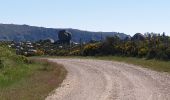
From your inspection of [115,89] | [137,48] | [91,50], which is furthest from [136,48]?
[115,89]

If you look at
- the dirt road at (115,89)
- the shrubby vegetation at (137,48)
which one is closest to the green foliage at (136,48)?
the shrubby vegetation at (137,48)

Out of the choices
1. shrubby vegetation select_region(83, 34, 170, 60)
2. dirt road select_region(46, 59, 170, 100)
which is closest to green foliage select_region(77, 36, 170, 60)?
shrubby vegetation select_region(83, 34, 170, 60)

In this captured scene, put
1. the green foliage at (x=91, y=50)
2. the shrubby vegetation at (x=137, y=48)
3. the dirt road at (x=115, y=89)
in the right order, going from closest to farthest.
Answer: the dirt road at (x=115, y=89), the shrubby vegetation at (x=137, y=48), the green foliage at (x=91, y=50)

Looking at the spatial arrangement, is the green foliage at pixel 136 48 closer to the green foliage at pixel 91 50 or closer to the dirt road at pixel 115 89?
the green foliage at pixel 91 50

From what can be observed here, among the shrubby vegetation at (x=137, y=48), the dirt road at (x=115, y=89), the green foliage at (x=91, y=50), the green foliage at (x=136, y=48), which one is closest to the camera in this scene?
the dirt road at (x=115, y=89)

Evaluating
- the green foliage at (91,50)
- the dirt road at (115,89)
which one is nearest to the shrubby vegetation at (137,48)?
the green foliage at (91,50)

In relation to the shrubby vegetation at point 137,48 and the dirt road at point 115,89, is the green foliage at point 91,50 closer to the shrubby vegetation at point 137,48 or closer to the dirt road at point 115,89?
the shrubby vegetation at point 137,48

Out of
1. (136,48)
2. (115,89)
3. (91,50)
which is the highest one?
(115,89)

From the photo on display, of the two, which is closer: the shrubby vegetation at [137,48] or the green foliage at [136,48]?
the green foliage at [136,48]

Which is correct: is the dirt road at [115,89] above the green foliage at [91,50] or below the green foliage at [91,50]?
above

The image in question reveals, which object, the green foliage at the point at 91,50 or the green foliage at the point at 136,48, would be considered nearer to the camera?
the green foliage at the point at 136,48

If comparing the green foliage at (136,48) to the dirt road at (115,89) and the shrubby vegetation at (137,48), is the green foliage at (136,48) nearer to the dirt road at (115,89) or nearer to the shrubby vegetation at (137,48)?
the shrubby vegetation at (137,48)

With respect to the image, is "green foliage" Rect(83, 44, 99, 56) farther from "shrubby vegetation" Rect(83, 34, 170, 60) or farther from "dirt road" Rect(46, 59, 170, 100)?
"dirt road" Rect(46, 59, 170, 100)

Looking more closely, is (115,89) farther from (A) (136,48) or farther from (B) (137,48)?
(A) (136,48)
